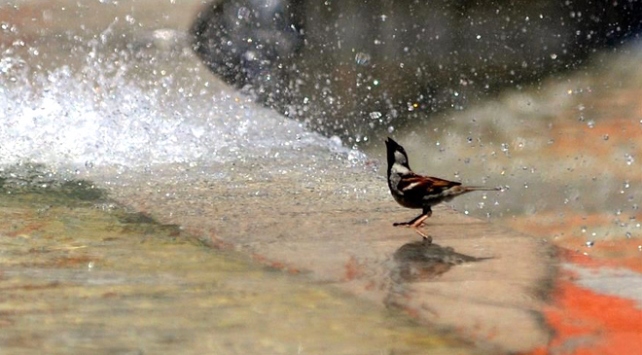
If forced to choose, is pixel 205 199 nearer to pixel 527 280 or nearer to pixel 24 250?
pixel 24 250

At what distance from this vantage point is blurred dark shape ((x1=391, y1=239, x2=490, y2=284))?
3.78 m

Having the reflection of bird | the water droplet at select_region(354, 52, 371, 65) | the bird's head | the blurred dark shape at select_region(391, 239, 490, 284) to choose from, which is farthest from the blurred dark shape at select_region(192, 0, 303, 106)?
the blurred dark shape at select_region(391, 239, 490, 284)

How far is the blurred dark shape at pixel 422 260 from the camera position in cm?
378

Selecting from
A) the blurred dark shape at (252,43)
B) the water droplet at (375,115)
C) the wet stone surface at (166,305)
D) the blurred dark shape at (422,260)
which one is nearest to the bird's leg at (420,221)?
the blurred dark shape at (422,260)

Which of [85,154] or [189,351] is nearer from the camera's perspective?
[189,351]

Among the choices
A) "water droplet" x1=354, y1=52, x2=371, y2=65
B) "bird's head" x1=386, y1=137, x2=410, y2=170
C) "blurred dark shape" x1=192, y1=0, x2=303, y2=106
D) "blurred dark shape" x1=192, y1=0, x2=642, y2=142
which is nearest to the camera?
"bird's head" x1=386, y1=137, x2=410, y2=170

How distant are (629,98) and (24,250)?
5.23 meters

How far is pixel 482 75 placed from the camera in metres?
9.16

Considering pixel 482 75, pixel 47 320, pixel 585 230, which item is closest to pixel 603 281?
pixel 47 320

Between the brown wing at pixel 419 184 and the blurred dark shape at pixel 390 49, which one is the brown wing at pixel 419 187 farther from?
the blurred dark shape at pixel 390 49

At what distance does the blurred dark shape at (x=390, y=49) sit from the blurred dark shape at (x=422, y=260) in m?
4.87

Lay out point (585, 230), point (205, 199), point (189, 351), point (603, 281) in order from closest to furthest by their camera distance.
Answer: point (189, 351) < point (603, 281) < point (205, 199) < point (585, 230)

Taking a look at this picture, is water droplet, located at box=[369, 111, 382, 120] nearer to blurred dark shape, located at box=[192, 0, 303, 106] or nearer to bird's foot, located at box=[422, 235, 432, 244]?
blurred dark shape, located at box=[192, 0, 303, 106]

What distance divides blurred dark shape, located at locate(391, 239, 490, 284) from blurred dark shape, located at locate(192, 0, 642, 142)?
4.87m
